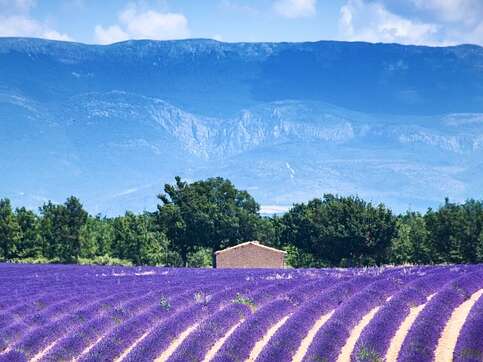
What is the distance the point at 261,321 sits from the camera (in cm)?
2091

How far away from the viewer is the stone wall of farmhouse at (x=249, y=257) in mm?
68375

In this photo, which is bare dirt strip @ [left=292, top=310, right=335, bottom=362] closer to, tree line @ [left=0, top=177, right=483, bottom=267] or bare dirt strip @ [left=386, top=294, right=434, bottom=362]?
bare dirt strip @ [left=386, top=294, right=434, bottom=362]

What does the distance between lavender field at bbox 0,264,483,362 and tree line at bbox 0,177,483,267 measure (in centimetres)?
4057

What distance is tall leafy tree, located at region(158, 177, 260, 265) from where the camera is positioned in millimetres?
80250

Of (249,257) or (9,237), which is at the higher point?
(9,237)

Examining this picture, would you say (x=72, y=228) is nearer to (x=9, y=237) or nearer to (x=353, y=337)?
(x=9, y=237)

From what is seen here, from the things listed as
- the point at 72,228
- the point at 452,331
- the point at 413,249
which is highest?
the point at 72,228

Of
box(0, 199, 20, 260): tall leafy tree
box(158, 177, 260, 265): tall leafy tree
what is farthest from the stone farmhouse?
box(0, 199, 20, 260): tall leafy tree

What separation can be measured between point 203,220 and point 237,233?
3580mm

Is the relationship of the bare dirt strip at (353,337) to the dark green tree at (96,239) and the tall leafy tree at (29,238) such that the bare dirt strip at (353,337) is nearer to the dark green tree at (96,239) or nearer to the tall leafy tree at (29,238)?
the tall leafy tree at (29,238)

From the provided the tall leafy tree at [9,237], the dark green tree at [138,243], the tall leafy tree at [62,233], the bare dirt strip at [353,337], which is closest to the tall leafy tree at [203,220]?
the dark green tree at [138,243]

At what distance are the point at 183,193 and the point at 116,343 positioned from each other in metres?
64.1

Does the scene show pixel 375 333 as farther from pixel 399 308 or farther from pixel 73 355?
pixel 73 355

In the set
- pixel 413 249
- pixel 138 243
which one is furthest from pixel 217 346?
pixel 138 243
